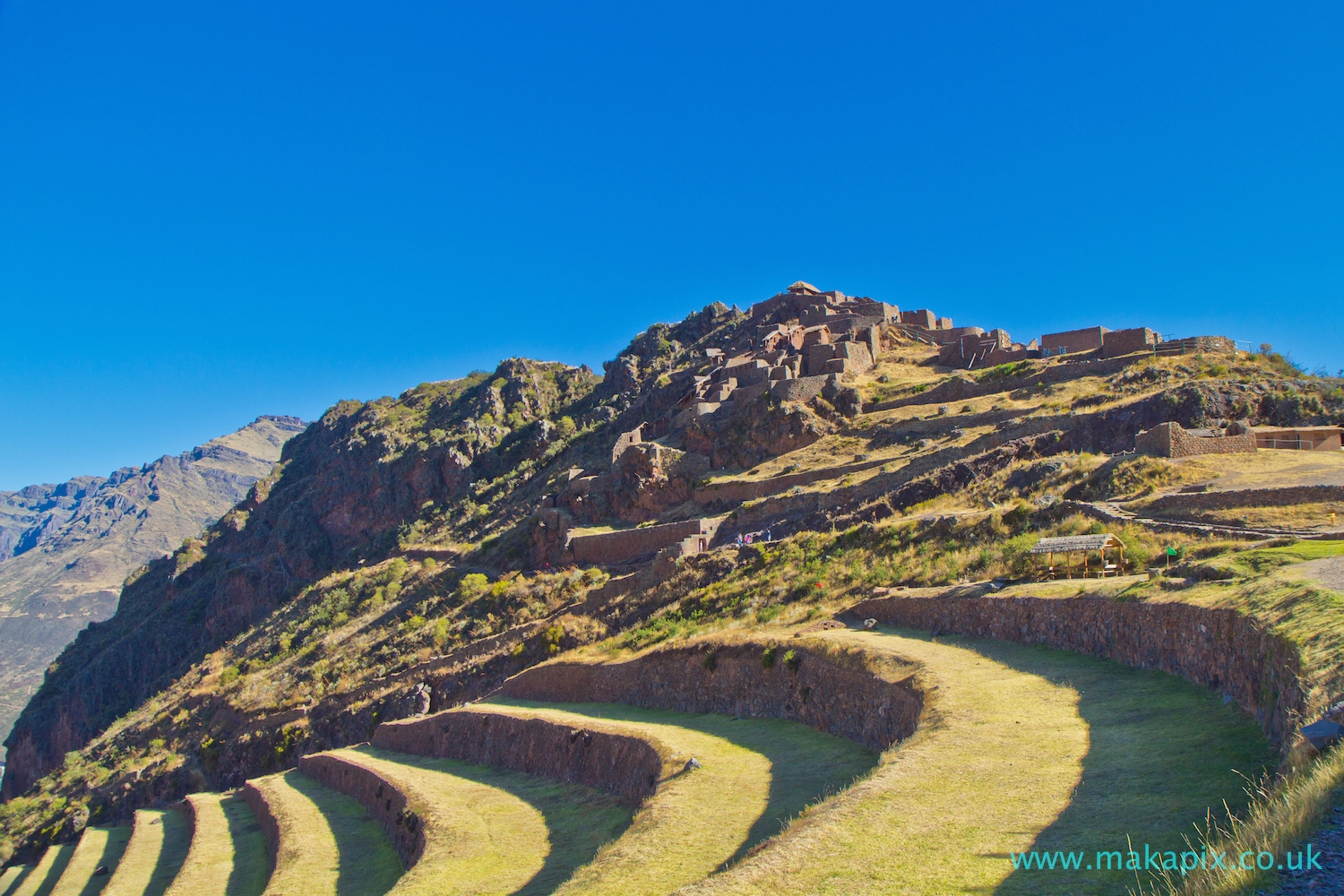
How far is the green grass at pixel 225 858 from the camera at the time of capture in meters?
21.1

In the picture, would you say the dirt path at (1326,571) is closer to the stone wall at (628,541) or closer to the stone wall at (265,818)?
the stone wall at (265,818)

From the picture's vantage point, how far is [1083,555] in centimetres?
1794

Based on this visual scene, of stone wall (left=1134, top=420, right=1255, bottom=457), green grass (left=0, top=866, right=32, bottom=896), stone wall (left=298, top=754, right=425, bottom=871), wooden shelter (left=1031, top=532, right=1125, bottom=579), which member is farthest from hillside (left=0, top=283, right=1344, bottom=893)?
green grass (left=0, top=866, right=32, bottom=896)

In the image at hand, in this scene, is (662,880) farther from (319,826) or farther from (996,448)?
(996,448)

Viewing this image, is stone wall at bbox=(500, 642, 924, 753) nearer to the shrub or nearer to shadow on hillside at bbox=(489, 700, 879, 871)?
shadow on hillside at bbox=(489, 700, 879, 871)

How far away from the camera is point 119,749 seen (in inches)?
1935

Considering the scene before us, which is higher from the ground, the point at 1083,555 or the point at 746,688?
the point at 1083,555

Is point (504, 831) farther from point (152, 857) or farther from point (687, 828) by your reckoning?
point (152, 857)

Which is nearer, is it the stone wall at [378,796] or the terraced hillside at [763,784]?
the terraced hillside at [763,784]

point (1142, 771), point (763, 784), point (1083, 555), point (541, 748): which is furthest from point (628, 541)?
point (1142, 771)

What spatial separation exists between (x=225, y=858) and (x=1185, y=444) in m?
27.2

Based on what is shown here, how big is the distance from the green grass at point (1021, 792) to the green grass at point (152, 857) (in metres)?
22.9

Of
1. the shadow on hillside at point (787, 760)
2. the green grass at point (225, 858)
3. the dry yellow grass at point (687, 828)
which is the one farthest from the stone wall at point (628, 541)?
the dry yellow grass at point (687, 828)

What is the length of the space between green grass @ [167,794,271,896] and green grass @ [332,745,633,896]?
427cm
